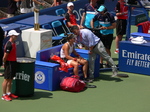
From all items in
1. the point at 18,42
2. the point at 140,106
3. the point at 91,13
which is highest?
the point at 91,13

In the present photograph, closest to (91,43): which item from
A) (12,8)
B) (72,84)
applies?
(72,84)

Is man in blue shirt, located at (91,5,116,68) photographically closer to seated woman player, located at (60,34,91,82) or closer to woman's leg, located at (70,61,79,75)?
seated woman player, located at (60,34,91,82)

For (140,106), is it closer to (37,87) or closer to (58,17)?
(37,87)

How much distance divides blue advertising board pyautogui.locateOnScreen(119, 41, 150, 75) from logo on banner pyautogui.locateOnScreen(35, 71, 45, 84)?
3.04 meters

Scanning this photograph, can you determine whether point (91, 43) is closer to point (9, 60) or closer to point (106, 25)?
point (106, 25)

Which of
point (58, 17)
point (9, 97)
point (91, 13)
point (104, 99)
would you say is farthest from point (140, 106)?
point (58, 17)

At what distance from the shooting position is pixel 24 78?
32.3ft

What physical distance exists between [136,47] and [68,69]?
8.13 feet

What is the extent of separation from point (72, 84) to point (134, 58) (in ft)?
9.15

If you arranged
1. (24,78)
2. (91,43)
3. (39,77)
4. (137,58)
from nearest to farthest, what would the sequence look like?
(24,78) < (39,77) < (91,43) < (137,58)

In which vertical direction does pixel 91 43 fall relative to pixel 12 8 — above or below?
below

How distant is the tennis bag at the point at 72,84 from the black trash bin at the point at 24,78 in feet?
3.30

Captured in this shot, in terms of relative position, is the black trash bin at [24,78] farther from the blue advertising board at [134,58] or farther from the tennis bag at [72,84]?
the blue advertising board at [134,58]

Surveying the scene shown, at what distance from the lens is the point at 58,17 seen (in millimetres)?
16625
